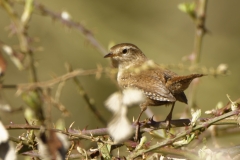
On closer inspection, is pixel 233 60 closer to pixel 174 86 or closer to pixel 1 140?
pixel 174 86

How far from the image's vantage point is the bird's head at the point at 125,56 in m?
3.48

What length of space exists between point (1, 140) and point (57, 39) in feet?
14.6

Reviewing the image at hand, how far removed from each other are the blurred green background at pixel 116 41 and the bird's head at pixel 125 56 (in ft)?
5.93

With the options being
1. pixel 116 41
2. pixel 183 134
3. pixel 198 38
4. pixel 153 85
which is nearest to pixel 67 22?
pixel 153 85

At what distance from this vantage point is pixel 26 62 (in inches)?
101

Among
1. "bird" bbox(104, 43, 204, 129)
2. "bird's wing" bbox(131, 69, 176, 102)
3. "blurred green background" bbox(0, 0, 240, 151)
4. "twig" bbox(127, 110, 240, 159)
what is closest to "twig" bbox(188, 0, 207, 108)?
"bird" bbox(104, 43, 204, 129)

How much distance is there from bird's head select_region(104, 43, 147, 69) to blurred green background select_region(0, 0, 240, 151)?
71.2 inches

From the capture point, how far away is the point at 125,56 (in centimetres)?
361

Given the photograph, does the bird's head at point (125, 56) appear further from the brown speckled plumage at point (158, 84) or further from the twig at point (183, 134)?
the twig at point (183, 134)

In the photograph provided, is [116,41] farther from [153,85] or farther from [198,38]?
[153,85]

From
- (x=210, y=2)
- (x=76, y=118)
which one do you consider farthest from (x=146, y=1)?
(x=76, y=118)

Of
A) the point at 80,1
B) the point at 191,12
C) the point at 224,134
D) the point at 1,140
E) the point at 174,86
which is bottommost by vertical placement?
the point at 1,140

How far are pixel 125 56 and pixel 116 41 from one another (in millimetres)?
1991

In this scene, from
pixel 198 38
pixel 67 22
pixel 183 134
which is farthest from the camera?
pixel 198 38
